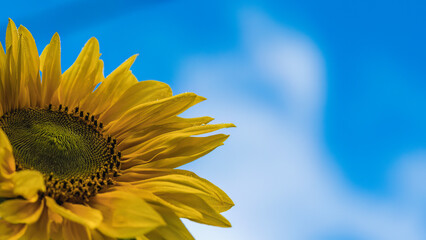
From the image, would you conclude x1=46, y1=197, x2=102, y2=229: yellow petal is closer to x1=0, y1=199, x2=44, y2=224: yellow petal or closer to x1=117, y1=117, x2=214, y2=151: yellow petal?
x1=0, y1=199, x2=44, y2=224: yellow petal

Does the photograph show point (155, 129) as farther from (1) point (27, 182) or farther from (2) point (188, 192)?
(1) point (27, 182)

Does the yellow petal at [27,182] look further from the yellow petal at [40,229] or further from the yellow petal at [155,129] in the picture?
the yellow petal at [155,129]

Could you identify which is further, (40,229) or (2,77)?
(2,77)

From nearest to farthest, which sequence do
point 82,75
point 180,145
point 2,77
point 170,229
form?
point 170,229, point 2,77, point 180,145, point 82,75

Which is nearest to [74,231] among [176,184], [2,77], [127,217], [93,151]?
[127,217]

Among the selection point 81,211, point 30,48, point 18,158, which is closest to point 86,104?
point 30,48
